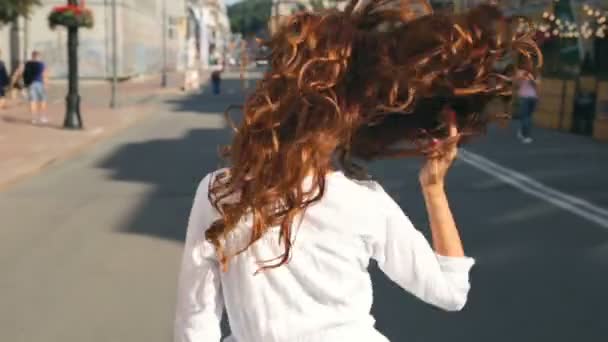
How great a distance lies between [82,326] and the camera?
570 centimetres

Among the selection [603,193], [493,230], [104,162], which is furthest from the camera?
[104,162]

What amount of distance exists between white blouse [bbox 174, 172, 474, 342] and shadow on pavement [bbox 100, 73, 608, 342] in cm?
223

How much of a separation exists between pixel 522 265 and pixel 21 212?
5.64 meters

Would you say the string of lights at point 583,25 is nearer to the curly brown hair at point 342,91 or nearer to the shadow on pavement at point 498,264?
the shadow on pavement at point 498,264

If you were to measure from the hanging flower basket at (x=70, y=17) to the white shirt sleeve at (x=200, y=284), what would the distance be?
63.4 ft

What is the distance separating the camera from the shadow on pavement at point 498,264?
5652 millimetres

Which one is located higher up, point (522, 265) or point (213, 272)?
point (213, 272)

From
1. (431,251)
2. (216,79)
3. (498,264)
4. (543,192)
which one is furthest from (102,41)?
(431,251)

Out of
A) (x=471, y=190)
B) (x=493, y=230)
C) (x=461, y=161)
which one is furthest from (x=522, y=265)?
(x=461, y=161)

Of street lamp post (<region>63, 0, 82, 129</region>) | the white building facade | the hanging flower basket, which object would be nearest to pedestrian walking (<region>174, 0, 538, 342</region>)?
street lamp post (<region>63, 0, 82, 129</region>)

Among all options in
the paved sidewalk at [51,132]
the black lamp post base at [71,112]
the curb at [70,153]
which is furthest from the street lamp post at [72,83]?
the curb at [70,153]

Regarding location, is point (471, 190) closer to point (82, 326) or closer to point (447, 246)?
point (82, 326)

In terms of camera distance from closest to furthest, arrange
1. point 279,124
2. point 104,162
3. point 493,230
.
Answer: point 279,124 → point 493,230 → point 104,162

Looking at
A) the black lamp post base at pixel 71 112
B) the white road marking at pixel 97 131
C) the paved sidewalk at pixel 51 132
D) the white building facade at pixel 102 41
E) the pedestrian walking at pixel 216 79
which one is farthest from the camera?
the white building facade at pixel 102 41
